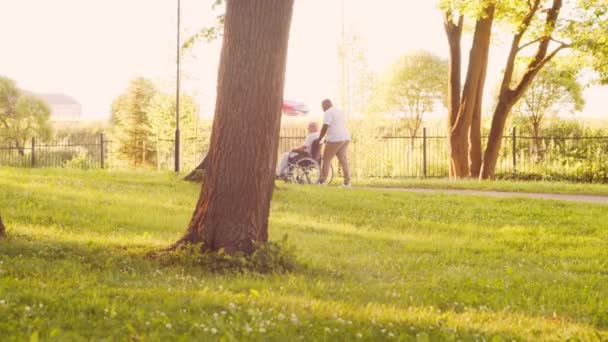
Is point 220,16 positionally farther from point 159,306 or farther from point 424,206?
point 159,306

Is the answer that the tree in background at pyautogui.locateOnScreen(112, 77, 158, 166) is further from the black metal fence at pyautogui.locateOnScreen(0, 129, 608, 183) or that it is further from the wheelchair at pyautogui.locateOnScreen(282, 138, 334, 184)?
the wheelchair at pyautogui.locateOnScreen(282, 138, 334, 184)

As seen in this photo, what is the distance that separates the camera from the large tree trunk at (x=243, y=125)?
7621mm

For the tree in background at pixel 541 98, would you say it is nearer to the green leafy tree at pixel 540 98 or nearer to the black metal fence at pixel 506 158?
the green leafy tree at pixel 540 98

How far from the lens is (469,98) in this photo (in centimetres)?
2264

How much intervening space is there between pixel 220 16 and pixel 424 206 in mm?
5601

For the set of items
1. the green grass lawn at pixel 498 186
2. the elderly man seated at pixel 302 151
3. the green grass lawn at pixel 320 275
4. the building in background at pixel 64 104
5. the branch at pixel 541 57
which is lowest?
the green grass lawn at pixel 320 275

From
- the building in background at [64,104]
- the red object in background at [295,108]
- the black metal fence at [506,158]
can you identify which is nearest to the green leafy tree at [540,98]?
the black metal fence at [506,158]

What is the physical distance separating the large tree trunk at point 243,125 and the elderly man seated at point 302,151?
413 inches

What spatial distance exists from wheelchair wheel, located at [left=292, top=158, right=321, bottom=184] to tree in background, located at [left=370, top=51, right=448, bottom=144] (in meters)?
37.5

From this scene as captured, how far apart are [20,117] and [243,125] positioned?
52.0 metres

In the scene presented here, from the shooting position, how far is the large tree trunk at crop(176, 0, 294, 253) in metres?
7.62

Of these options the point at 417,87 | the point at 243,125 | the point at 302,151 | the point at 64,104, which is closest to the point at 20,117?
the point at 417,87

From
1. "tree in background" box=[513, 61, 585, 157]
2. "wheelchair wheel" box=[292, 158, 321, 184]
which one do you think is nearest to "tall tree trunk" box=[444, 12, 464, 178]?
"wheelchair wheel" box=[292, 158, 321, 184]

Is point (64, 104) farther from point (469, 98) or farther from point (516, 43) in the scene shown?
point (516, 43)
